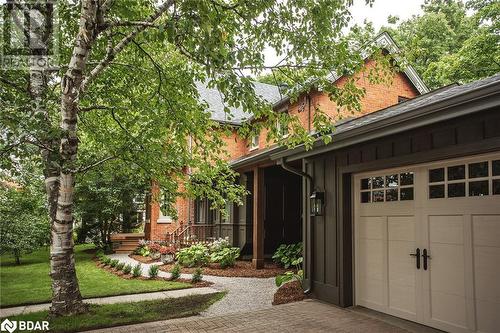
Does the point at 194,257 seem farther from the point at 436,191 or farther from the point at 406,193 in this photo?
the point at 436,191

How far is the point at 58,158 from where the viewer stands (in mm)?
4578

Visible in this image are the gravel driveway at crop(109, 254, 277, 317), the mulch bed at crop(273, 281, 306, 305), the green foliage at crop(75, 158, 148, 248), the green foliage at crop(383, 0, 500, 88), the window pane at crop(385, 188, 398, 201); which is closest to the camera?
the window pane at crop(385, 188, 398, 201)

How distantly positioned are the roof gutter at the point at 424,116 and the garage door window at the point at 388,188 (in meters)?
0.91

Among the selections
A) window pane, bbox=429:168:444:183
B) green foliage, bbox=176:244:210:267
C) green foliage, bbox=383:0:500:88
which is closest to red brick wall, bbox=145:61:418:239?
green foliage, bbox=176:244:210:267

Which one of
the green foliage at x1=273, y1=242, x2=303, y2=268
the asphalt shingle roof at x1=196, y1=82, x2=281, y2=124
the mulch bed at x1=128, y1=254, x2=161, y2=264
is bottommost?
the mulch bed at x1=128, y1=254, x2=161, y2=264

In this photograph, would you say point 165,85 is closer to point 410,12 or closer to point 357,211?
point 357,211

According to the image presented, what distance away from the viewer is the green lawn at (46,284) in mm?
7492

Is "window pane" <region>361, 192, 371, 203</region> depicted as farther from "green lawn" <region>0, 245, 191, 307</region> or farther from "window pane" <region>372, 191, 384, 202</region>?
"green lawn" <region>0, 245, 191, 307</region>

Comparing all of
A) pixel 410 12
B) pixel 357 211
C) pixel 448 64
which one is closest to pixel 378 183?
pixel 357 211

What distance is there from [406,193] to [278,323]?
2853 millimetres

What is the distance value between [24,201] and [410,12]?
28.6m

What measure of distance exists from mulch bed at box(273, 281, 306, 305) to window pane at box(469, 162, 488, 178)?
152 inches

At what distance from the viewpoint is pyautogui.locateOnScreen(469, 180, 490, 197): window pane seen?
443 cm

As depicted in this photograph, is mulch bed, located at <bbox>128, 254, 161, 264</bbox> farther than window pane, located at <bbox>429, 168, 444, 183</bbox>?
Yes
